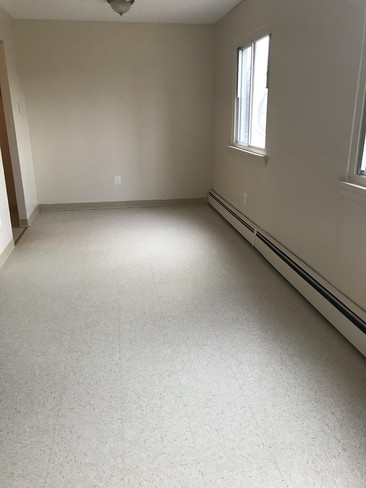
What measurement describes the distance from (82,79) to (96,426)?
4.42 m

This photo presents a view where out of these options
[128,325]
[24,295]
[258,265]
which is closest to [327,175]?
[258,265]

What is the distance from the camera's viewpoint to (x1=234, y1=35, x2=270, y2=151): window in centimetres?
384

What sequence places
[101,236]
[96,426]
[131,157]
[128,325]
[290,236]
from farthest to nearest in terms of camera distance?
[131,157] < [101,236] < [290,236] < [128,325] < [96,426]

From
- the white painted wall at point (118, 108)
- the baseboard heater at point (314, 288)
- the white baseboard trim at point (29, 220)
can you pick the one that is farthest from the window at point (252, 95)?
the white baseboard trim at point (29, 220)

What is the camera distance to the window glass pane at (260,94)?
3.79 metres

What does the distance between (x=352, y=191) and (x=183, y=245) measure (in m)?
2.00

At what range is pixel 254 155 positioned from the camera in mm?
3857

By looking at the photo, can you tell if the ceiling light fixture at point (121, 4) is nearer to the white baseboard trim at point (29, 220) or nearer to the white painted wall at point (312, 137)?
the white painted wall at point (312, 137)

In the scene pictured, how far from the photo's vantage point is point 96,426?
69.3 inches

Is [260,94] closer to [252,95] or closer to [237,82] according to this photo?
[252,95]

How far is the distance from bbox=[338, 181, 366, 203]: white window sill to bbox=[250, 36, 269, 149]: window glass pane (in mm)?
1487

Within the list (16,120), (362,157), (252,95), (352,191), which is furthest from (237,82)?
(352,191)

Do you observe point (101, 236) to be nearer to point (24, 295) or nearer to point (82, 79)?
point (24, 295)

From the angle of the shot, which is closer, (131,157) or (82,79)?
(82,79)
